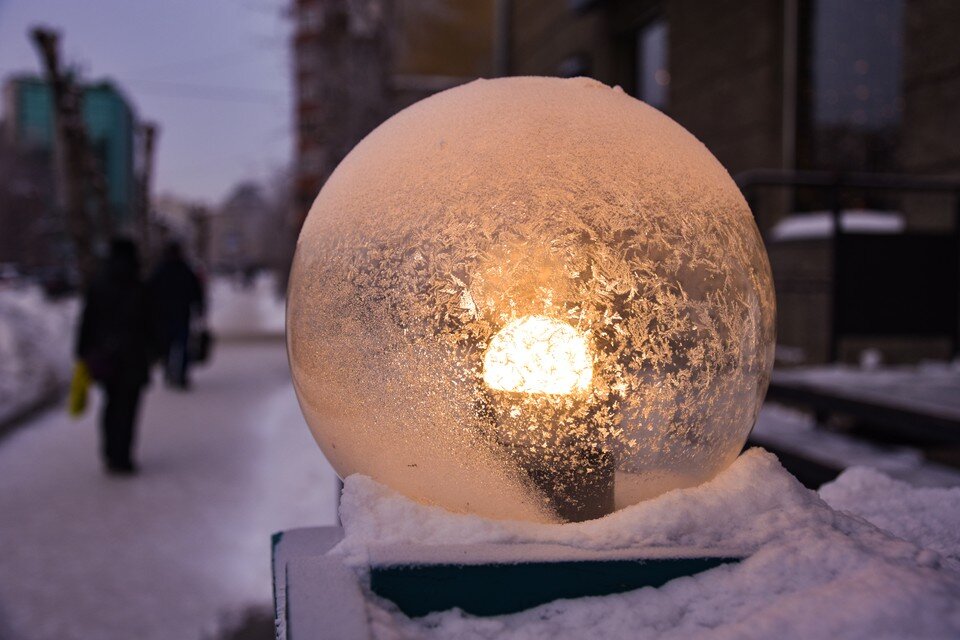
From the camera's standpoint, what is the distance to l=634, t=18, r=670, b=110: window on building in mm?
10906

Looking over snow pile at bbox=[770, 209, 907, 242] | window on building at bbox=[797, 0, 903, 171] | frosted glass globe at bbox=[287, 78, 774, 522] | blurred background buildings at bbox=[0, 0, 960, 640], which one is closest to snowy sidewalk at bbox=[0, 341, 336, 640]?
blurred background buildings at bbox=[0, 0, 960, 640]

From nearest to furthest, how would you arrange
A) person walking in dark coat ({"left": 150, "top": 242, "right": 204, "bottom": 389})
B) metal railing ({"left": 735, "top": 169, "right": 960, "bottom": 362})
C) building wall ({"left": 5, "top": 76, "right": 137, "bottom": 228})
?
metal railing ({"left": 735, "top": 169, "right": 960, "bottom": 362}) → person walking in dark coat ({"left": 150, "top": 242, "right": 204, "bottom": 389}) → building wall ({"left": 5, "top": 76, "right": 137, "bottom": 228})

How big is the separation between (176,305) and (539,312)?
9188mm

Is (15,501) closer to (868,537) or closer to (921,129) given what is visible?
(868,537)

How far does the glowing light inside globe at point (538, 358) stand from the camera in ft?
4.16

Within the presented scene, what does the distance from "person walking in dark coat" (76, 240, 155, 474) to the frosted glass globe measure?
5123 mm

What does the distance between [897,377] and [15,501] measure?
239 inches

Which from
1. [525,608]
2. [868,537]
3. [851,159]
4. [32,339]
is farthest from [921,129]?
[32,339]

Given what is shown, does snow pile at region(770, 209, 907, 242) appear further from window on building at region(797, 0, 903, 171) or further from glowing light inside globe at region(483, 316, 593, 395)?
glowing light inside globe at region(483, 316, 593, 395)

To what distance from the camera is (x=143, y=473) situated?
233 inches

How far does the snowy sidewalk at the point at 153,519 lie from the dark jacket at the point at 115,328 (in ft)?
2.66

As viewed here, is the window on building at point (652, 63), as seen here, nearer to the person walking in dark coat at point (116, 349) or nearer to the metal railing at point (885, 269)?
the metal railing at point (885, 269)

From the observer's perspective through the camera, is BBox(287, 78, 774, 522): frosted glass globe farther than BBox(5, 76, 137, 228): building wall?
No

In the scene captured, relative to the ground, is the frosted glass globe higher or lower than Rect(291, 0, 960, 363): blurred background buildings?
lower
